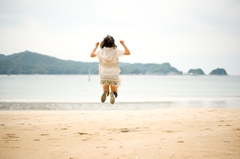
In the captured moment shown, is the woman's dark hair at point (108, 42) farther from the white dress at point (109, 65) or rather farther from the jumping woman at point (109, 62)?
the white dress at point (109, 65)

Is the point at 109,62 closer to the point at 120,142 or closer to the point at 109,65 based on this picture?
the point at 109,65

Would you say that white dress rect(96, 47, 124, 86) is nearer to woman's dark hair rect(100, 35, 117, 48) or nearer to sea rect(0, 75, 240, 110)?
woman's dark hair rect(100, 35, 117, 48)

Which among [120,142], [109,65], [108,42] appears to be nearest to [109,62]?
[109,65]

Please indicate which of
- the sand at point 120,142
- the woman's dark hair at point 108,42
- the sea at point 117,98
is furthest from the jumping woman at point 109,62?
the sea at point 117,98

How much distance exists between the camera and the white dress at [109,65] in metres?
6.61

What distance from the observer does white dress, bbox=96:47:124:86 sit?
661cm

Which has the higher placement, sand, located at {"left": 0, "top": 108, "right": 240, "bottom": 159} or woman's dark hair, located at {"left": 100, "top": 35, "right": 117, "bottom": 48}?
woman's dark hair, located at {"left": 100, "top": 35, "right": 117, "bottom": 48}

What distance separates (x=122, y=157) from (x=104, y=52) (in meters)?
3.18

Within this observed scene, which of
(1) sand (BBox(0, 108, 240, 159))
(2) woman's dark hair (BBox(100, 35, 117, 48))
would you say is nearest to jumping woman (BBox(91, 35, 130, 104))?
(2) woman's dark hair (BBox(100, 35, 117, 48))

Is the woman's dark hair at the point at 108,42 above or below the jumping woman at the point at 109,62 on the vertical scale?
above

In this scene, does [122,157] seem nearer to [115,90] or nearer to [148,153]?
[148,153]

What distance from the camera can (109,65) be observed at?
22.1 feet

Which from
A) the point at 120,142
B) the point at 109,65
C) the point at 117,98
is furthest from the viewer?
the point at 117,98

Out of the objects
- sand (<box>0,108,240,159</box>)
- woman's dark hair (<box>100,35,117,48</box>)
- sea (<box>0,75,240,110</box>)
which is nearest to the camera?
sand (<box>0,108,240,159</box>)
